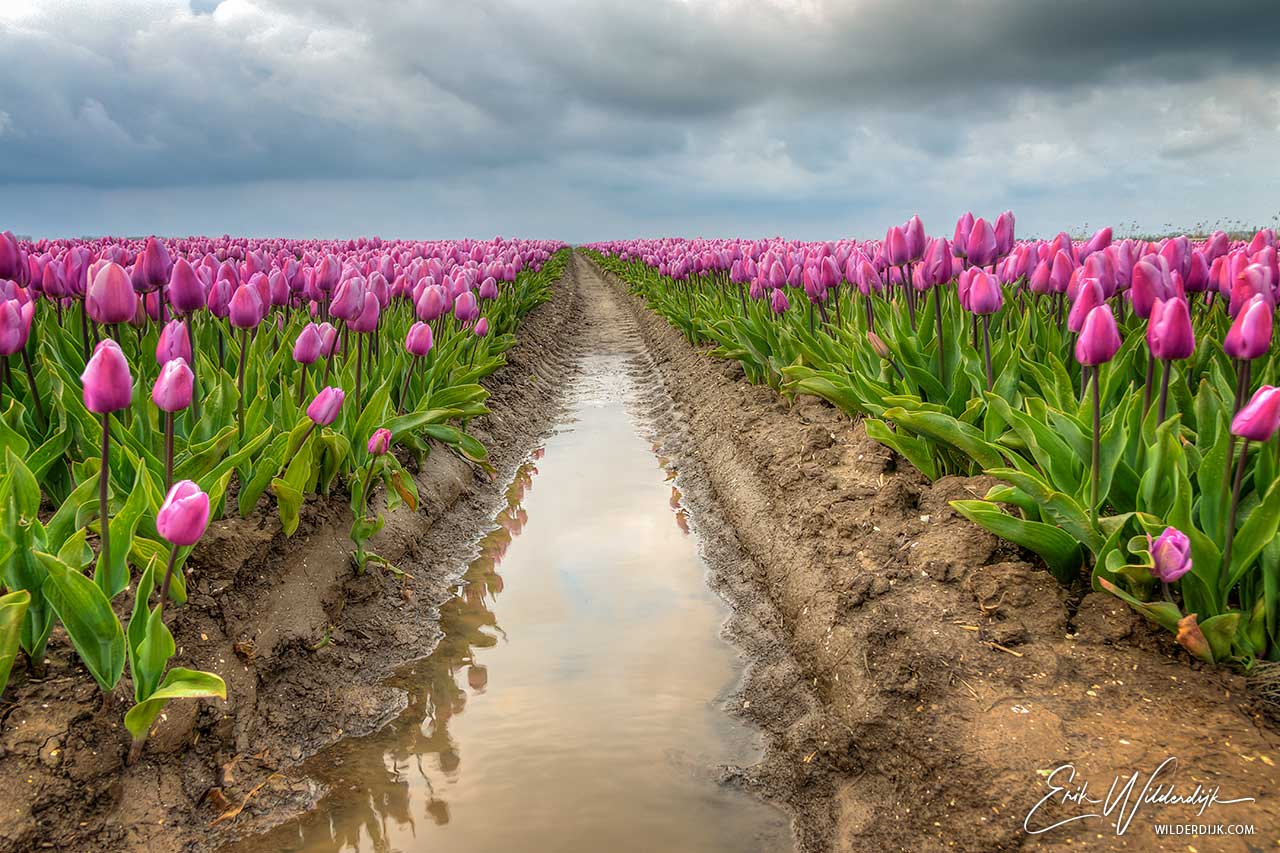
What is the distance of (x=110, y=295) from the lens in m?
3.59

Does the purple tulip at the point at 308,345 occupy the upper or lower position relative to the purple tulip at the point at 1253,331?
lower

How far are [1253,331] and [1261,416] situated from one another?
0.38 m

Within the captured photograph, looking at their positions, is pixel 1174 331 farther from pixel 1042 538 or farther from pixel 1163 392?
pixel 1042 538

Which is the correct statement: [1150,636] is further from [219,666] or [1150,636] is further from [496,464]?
[496,464]

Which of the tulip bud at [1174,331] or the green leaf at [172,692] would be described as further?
the tulip bud at [1174,331]

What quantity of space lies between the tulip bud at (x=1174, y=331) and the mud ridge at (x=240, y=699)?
10.6 feet

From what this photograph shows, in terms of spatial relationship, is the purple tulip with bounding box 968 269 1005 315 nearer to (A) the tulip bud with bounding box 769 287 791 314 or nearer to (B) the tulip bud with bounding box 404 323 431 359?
(B) the tulip bud with bounding box 404 323 431 359

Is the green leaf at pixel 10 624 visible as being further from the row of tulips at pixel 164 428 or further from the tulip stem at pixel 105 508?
the tulip stem at pixel 105 508

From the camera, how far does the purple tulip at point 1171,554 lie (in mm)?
2697

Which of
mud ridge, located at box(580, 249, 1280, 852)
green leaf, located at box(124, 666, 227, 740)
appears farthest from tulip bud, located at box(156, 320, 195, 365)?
mud ridge, located at box(580, 249, 1280, 852)

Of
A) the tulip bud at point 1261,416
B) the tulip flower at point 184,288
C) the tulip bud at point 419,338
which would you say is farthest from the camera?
the tulip bud at point 419,338

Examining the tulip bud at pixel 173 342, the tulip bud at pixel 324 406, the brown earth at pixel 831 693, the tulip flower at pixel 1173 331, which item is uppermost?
the tulip flower at pixel 1173 331

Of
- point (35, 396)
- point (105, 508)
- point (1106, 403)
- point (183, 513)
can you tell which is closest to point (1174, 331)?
point (1106, 403)

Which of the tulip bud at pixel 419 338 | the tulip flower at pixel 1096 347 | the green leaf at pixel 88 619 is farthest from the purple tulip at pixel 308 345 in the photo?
the tulip flower at pixel 1096 347
